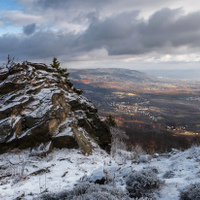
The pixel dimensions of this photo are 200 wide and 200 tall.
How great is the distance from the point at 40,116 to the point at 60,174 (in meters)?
6.59

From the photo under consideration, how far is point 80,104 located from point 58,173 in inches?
452

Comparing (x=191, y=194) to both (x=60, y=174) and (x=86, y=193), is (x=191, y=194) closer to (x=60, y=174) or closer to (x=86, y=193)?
(x=86, y=193)

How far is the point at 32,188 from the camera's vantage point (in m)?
7.58

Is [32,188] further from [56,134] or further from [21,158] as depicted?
[56,134]

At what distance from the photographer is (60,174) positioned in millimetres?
9836

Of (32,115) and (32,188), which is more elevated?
(32,115)

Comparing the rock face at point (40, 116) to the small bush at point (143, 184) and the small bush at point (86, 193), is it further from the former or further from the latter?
the small bush at point (143, 184)

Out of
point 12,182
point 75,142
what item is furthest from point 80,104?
point 12,182

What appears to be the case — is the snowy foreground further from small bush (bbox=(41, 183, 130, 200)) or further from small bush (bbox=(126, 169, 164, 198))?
small bush (bbox=(41, 183, 130, 200))

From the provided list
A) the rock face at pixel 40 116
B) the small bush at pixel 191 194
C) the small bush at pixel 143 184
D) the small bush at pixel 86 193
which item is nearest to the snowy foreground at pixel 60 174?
the small bush at pixel 143 184

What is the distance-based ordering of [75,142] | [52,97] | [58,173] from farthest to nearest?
[52,97] → [75,142] → [58,173]

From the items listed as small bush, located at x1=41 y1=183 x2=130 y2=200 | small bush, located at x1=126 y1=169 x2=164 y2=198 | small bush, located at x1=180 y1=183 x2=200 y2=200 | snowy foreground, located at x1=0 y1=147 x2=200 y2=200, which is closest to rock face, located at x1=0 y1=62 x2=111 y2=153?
snowy foreground, located at x1=0 y1=147 x2=200 y2=200

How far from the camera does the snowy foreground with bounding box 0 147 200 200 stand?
7039mm

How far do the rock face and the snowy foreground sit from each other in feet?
3.95
